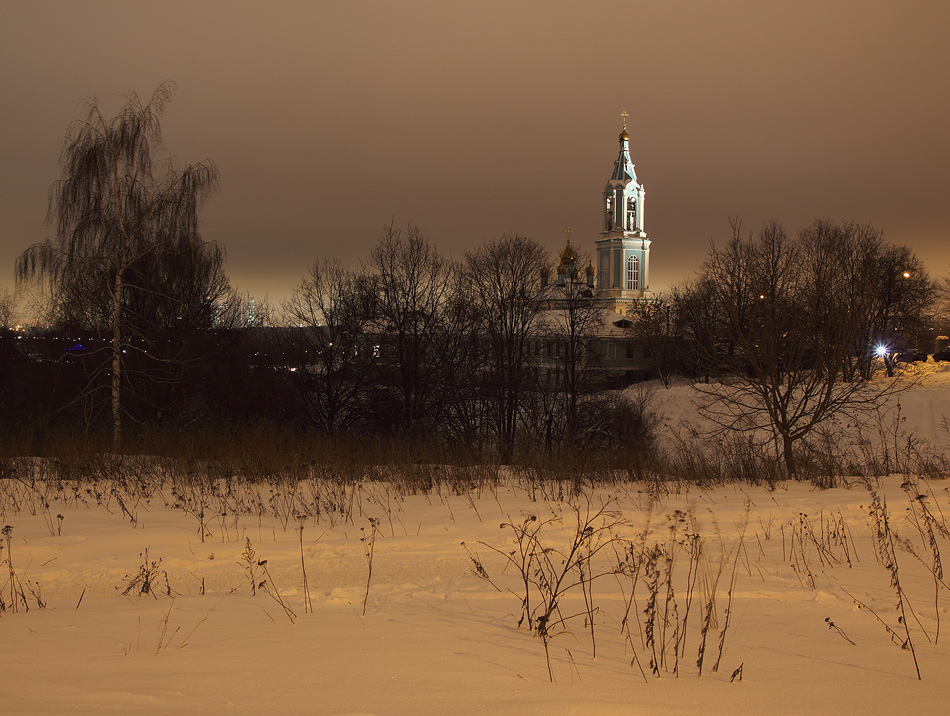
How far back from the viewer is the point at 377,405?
34.2 meters

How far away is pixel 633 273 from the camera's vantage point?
83688mm

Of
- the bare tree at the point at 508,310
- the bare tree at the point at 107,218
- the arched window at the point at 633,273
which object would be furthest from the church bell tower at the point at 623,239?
the bare tree at the point at 107,218

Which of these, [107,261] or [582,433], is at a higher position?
[107,261]

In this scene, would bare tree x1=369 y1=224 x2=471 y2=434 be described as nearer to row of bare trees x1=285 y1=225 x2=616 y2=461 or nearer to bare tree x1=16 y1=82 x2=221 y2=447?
row of bare trees x1=285 y1=225 x2=616 y2=461

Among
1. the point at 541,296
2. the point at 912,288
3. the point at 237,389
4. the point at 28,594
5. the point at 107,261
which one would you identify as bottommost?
the point at 28,594

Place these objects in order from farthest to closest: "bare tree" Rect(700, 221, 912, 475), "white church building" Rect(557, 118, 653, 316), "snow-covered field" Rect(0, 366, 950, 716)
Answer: "white church building" Rect(557, 118, 653, 316) < "bare tree" Rect(700, 221, 912, 475) < "snow-covered field" Rect(0, 366, 950, 716)

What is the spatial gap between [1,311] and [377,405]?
43.9m

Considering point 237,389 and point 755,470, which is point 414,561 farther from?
point 237,389

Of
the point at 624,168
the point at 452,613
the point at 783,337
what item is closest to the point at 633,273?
the point at 624,168

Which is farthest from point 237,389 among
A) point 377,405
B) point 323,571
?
point 323,571

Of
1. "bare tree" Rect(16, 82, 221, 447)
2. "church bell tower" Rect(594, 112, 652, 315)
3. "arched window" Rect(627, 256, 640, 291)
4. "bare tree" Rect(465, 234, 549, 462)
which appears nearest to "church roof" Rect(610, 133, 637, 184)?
"church bell tower" Rect(594, 112, 652, 315)

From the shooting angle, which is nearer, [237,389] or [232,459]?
[232,459]

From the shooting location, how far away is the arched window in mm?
83312

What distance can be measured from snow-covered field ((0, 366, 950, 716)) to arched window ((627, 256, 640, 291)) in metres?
76.2
